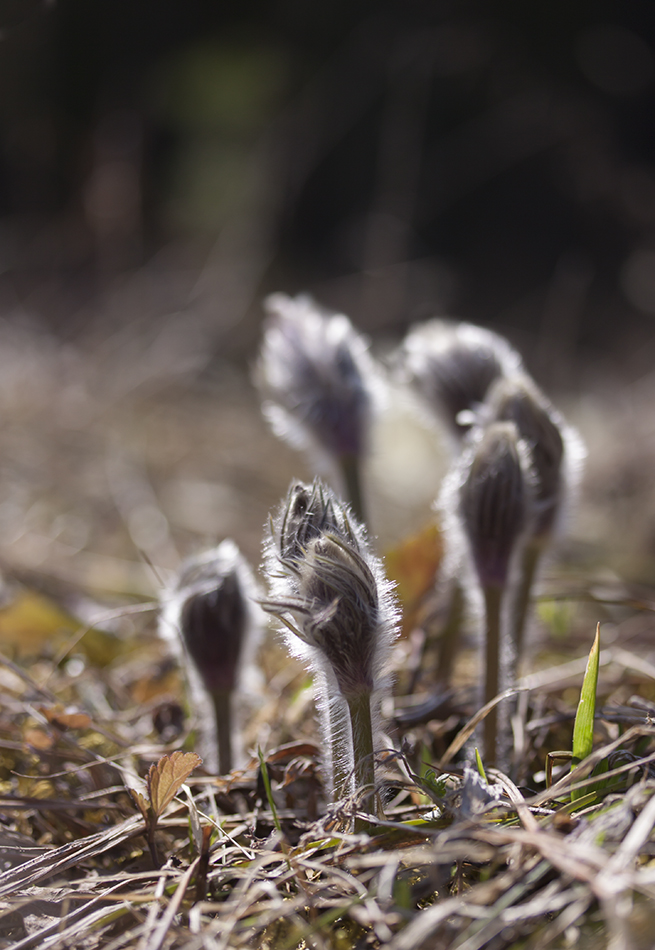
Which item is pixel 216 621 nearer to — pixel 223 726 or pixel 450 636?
pixel 223 726

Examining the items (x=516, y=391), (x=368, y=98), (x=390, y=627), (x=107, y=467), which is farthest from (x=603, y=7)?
(x=390, y=627)

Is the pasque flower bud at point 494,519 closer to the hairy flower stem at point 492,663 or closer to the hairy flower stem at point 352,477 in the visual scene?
the hairy flower stem at point 492,663

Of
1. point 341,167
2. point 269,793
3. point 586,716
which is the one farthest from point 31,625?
point 341,167

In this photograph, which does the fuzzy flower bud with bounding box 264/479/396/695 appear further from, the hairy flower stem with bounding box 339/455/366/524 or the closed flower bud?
the hairy flower stem with bounding box 339/455/366/524

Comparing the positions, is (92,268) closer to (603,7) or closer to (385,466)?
(385,466)

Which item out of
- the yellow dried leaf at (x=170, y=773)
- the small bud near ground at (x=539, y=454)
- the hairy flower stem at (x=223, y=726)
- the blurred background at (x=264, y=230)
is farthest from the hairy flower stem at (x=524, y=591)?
the blurred background at (x=264, y=230)
